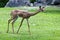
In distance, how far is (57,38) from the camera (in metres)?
Result: 11.4

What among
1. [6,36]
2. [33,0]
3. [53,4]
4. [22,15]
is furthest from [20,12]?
[33,0]

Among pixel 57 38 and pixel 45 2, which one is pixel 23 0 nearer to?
pixel 45 2

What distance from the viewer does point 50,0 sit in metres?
37.7

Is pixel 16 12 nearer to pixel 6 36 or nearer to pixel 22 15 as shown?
pixel 22 15

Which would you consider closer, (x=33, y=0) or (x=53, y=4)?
(x=53, y=4)

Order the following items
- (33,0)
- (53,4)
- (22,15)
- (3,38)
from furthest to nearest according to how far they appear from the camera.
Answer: (33,0) < (53,4) < (22,15) < (3,38)

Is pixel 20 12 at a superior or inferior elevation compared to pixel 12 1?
superior

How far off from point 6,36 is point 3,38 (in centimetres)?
39

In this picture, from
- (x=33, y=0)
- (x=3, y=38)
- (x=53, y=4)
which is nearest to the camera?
(x=3, y=38)

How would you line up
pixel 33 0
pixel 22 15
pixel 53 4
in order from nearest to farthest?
pixel 22 15
pixel 53 4
pixel 33 0

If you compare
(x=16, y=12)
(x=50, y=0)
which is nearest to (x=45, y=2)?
(x=50, y=0)

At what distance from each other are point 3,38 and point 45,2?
2792 centimetres

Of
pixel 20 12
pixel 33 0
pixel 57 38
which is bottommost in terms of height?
pixel 33 0

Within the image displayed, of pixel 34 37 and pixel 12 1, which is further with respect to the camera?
pixel 12 1
